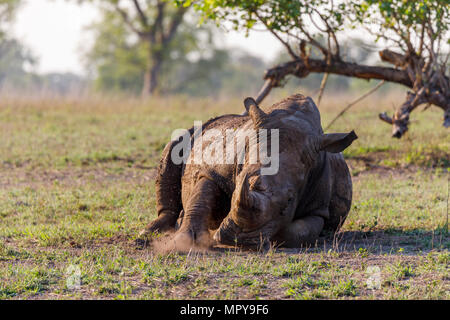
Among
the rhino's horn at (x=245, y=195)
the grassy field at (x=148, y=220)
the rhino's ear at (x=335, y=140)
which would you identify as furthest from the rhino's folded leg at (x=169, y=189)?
the rhino's horn at (x=245, y=195)

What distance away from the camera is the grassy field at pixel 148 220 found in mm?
4699

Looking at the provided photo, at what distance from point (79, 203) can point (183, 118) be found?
29.9 feet

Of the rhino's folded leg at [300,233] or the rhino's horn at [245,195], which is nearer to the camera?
the rhino's horn at [245,195]

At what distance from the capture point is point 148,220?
24.7ft

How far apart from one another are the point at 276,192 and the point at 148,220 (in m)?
2.55

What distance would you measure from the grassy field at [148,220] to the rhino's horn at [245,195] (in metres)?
0.50

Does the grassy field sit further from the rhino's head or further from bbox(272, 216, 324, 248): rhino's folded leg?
the rhino's head

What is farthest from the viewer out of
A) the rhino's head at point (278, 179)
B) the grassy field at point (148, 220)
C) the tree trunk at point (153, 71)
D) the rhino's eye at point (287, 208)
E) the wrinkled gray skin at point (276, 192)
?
the tree trunk at point (153, 71)

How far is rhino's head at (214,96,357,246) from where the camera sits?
5227 mm

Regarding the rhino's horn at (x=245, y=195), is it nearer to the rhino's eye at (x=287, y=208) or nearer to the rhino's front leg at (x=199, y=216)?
the rhino's eye at (x=287, y=208)

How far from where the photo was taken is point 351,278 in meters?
4.90

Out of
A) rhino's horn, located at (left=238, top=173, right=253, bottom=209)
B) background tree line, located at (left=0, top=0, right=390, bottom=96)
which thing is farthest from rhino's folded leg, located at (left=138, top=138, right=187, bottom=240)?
background tree line, located at (left=0, top=0, right=390, bottom=96)
